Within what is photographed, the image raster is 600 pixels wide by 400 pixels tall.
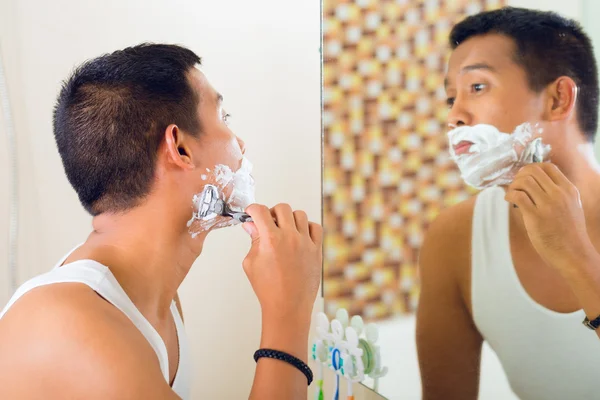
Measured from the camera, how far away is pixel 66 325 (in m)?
0.62

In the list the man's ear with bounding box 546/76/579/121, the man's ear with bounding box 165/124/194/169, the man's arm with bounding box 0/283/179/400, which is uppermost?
the man's ear with bounding box 165/124/194/169

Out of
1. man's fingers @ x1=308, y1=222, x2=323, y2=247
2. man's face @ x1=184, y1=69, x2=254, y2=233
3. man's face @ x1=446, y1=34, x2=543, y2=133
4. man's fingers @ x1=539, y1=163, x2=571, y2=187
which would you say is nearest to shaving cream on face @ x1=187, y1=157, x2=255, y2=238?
man's face @ x1=184, y1=69, x2=254, y2=233

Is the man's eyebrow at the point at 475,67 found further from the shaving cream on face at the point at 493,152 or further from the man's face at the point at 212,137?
the man's face at the point at 212,137

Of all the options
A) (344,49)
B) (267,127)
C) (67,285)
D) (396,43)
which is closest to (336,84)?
(344,49)

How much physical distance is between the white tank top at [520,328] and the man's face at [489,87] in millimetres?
89

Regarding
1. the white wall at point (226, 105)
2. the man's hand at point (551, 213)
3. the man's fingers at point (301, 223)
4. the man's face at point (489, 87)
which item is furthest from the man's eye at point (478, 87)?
the white wall at point (226, 105)

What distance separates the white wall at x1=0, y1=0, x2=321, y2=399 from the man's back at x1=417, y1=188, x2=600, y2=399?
48cm

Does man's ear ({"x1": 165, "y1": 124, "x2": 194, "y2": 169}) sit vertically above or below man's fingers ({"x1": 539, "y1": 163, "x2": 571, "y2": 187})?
above

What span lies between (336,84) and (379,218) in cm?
25

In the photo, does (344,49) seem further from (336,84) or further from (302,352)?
(302,352)

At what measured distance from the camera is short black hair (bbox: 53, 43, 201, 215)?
80 centimetres

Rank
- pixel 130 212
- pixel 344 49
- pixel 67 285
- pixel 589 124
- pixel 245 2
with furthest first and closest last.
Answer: pixel 245 2, pixel 344 49, pixel 130 212, pixel 67 285, pixel 589 124

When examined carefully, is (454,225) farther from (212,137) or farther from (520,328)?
(212,137)

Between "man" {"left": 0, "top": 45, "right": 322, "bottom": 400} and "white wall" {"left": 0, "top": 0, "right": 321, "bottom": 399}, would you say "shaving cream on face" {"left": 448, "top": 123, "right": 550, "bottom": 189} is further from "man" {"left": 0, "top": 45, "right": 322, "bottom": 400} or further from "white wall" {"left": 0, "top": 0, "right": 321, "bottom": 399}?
"white wall" {"left": 0, "top": 0, "right": 321, "bottom": 399}
